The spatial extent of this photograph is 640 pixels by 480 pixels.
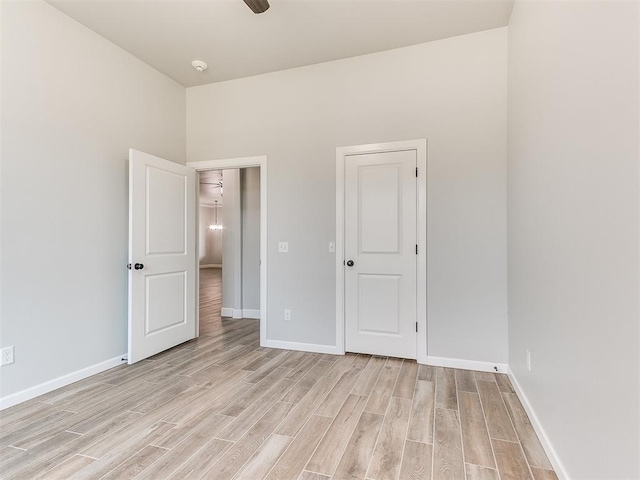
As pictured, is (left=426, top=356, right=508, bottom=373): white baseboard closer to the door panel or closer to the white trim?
the white trim

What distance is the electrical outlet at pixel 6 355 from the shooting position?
7.27 ft

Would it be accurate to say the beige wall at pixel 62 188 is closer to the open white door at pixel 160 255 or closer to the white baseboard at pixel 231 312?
the open white door at pixel 160 255

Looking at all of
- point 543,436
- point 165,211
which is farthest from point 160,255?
point 543,436

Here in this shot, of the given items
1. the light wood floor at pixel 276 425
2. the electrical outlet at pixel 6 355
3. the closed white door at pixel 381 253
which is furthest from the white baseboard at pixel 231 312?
the electrical outlet at pixel 6 355

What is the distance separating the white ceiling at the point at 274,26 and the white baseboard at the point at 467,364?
284 centimetres

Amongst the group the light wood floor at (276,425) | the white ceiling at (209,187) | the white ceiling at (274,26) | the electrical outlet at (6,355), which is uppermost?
the white ceiling at (274,26)

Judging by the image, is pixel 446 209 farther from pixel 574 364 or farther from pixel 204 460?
pixel 204 460

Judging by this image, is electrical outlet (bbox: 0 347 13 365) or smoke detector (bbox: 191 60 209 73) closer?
electrical outlet (bbox: 0 347 13 365)

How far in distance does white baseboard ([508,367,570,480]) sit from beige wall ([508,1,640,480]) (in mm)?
40

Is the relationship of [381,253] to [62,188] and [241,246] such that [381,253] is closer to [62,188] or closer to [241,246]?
[241,246]

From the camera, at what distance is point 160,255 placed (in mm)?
3322

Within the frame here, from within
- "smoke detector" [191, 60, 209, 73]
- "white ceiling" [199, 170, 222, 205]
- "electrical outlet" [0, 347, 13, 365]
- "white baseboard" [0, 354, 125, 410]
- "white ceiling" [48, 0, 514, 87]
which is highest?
"white ceiling" [48, 0, 514, 87]

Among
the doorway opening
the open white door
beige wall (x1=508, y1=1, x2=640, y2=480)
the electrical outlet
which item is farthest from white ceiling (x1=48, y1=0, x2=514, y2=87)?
the electrical outlet

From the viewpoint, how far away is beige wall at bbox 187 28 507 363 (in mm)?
2848
